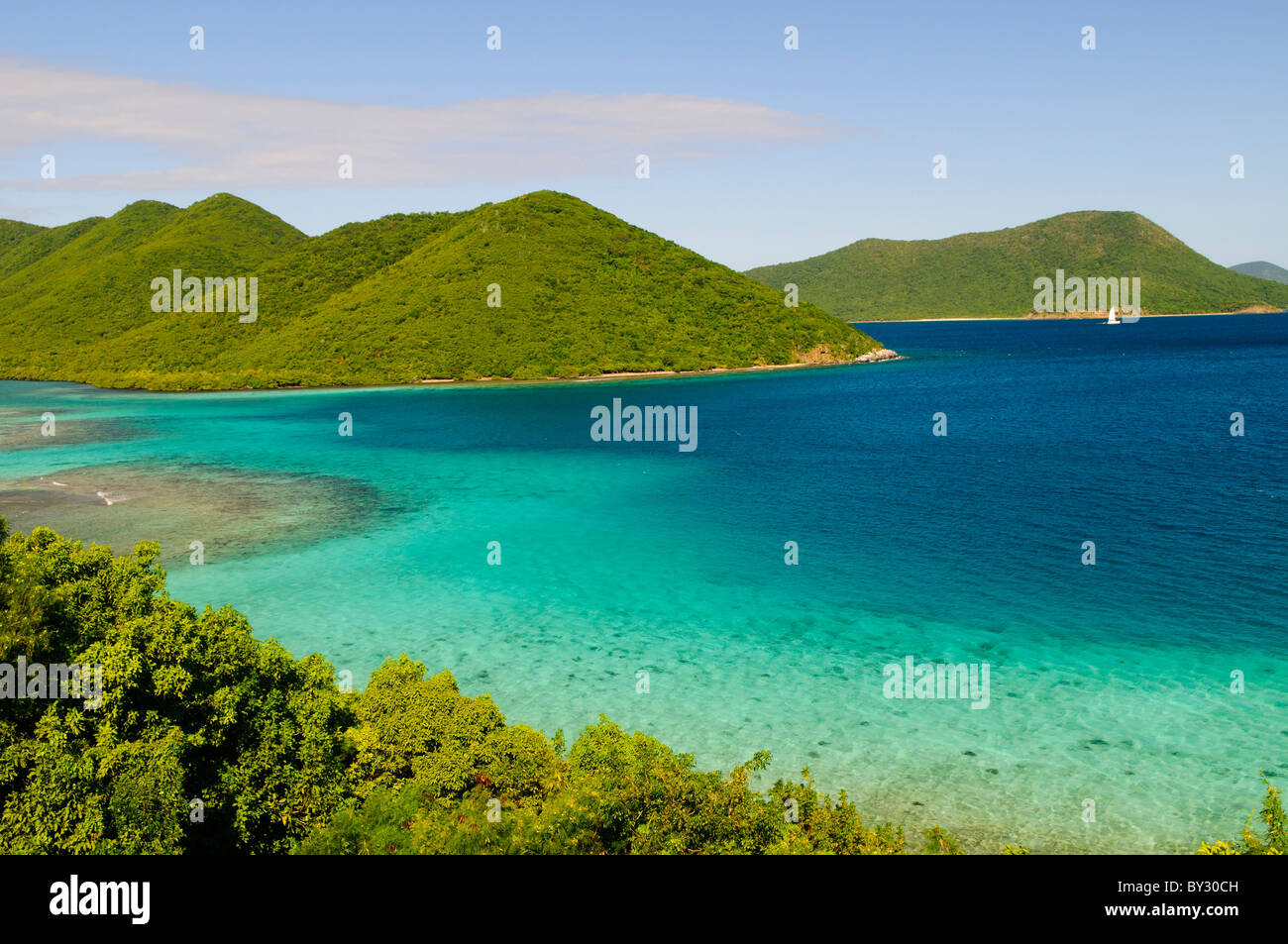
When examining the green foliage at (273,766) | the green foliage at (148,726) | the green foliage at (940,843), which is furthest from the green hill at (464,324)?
the green foliage at (940,843)

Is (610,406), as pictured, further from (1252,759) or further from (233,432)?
(1252,759)

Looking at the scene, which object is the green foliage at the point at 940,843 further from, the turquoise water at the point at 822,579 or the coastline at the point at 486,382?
the coastline at the point at 486,382

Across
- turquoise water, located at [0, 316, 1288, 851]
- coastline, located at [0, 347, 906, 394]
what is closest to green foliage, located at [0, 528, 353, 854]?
turquoise water, located at [0, 316, 1288, 851]

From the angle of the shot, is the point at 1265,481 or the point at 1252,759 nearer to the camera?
the point at 1252,759

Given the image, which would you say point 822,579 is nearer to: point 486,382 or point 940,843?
point 940,843

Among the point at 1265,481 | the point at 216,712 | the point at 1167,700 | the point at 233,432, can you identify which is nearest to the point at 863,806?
the point at 1167,700

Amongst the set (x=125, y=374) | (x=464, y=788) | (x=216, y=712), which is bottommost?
(x=464, y=788)
